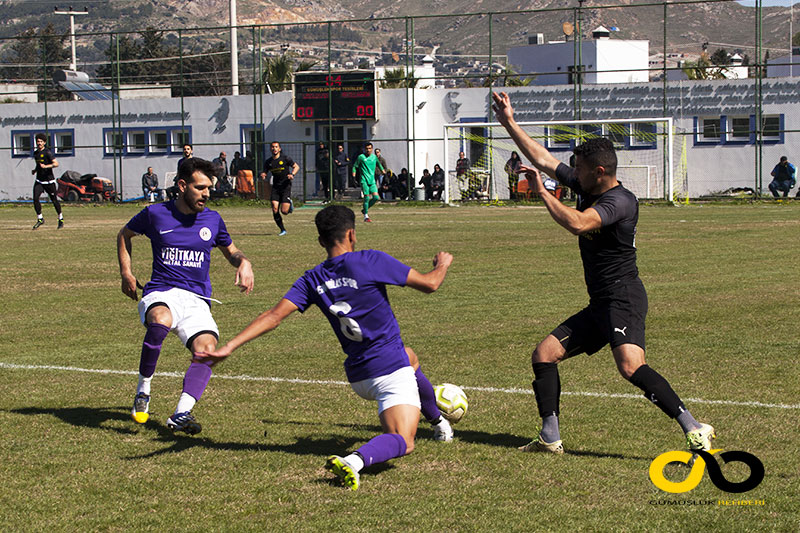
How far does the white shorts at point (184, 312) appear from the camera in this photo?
265 inches

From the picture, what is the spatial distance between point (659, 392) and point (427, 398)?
4.51ft

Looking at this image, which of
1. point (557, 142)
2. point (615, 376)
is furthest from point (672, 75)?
point (615, 376)

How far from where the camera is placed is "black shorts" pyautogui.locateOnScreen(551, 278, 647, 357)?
579 cm

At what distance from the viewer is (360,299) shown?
5.50m

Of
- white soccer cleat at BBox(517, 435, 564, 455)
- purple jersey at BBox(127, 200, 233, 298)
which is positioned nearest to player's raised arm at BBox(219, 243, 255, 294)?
purple jersey at BBox(127, 200, 233, 298)

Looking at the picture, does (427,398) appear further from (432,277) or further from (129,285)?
(129,285)

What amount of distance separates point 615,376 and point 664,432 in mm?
1824

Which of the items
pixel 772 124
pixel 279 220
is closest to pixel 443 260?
pixel 279 220

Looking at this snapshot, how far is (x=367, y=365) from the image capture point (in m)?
5.54

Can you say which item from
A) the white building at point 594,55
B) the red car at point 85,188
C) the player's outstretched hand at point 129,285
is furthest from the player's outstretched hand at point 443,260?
the white building at point 594,55

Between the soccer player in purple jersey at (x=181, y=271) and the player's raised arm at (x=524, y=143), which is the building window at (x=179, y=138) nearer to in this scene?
the soccer player in purple jersey at (x=181, y=271)

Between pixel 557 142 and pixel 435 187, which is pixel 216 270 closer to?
pixel 435 187

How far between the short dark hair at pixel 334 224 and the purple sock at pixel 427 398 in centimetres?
105

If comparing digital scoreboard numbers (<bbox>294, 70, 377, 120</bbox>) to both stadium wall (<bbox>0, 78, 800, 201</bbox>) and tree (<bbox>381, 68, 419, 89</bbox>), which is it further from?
tree (<bbox>381, 68, 419, 89</bbox>)
